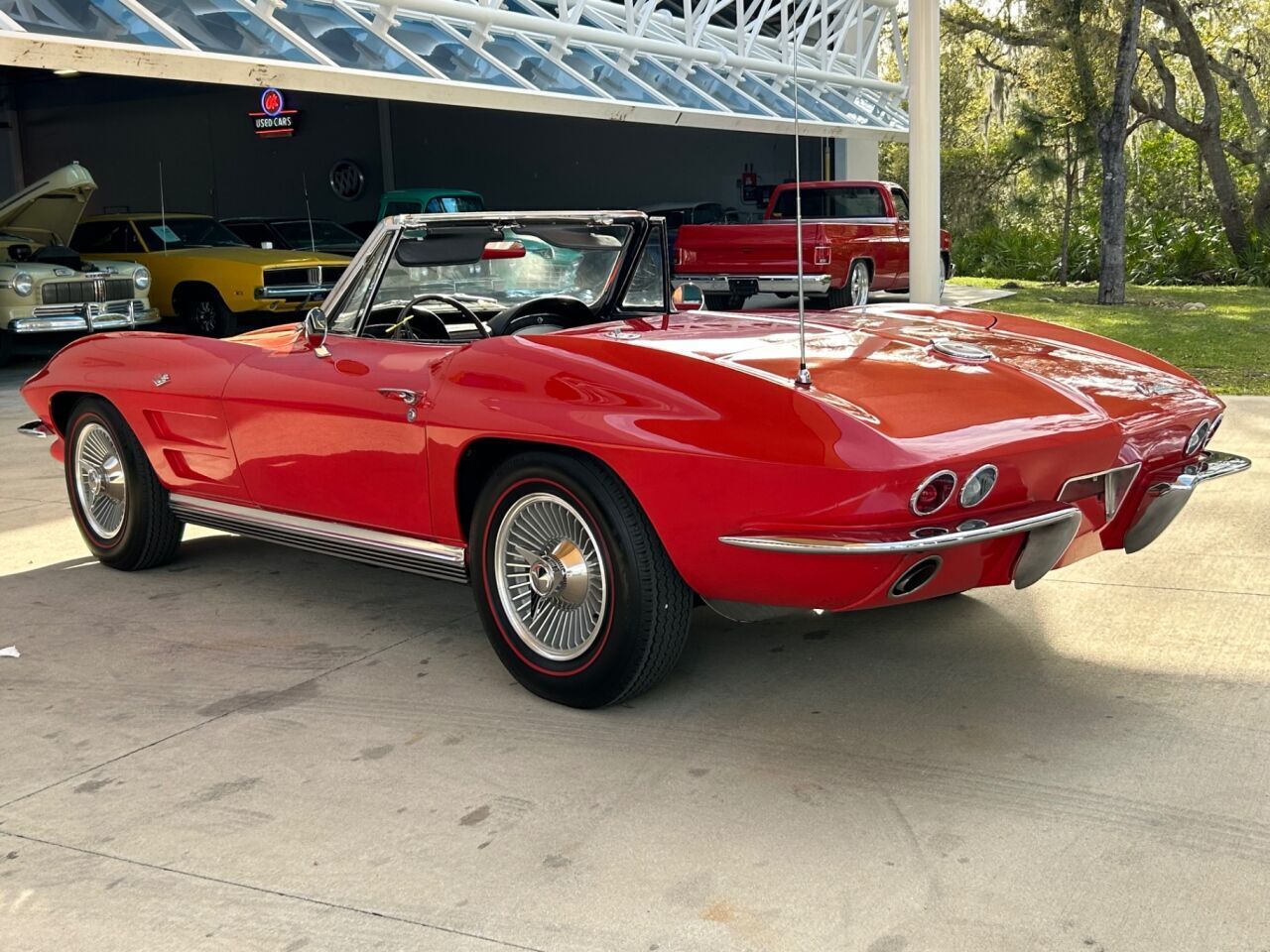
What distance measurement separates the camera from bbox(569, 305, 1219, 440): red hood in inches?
143

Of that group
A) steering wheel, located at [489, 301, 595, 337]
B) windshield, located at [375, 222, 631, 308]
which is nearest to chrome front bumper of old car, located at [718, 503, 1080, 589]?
steering wheel, located at [489, 301, 595, 337]

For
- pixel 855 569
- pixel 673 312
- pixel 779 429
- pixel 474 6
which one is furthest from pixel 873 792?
pixel 474 6

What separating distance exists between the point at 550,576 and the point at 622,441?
1.69ft

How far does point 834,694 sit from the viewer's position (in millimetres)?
4055

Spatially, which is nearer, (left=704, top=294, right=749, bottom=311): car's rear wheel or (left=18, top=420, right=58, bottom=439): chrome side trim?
(left=18, top=420, right=58, bottom=439): chrome side trim

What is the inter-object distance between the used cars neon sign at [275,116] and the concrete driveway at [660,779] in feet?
85.8

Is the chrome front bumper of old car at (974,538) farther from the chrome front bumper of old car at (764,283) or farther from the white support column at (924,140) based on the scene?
the chrome front bumper of old car at (764,283)

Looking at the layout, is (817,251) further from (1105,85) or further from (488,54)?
(1105,85)

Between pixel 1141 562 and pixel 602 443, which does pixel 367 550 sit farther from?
pixel 1141 562

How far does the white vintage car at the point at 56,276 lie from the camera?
14508mm

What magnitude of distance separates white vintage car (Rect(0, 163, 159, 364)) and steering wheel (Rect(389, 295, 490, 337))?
11.2 meters

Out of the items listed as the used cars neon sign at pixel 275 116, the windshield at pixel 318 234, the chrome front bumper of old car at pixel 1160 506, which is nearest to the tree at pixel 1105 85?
the windshield at pixel 318 234

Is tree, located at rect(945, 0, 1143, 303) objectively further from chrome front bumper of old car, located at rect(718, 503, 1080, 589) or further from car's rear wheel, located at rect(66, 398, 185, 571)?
chrome front bumper of old car, located at rect(718, 503, 1080, 589)

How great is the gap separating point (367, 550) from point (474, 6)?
11.7 metres
